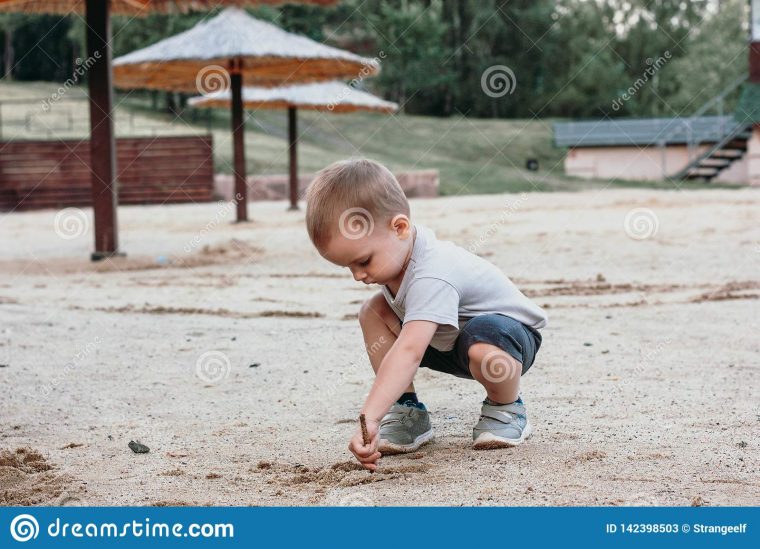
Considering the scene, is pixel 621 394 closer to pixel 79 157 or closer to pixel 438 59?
pixel 79 157

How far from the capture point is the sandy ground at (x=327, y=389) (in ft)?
8.50

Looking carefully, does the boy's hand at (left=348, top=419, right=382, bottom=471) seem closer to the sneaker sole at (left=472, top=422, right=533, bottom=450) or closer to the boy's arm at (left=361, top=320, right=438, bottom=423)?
the boy's arm at (left=361, top=320, right=438, bottom=423)

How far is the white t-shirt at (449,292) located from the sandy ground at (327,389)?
375 millimetres

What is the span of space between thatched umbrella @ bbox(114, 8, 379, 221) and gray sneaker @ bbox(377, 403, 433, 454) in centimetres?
867

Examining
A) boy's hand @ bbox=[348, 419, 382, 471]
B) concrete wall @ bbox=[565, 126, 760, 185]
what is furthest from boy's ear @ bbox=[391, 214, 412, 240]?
concrete wall @ bbox=[565, 126, 760, 185]

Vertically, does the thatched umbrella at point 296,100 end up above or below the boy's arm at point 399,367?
above

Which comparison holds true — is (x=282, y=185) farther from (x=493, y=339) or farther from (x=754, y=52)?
(x=493, y=339)

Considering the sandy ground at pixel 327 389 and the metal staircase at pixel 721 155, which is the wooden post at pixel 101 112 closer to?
the sandy ground at pixel 327 389

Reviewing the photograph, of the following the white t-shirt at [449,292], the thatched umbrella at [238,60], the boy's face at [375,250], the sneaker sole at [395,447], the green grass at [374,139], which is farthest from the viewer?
the green grass at [374,139]

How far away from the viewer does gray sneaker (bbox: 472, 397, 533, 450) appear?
2.89m

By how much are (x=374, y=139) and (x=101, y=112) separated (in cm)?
2021

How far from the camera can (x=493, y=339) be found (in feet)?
9.30

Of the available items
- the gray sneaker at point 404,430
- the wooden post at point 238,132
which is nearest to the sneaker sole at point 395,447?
the gray sneaker at point 404,430

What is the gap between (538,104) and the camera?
39.8m
